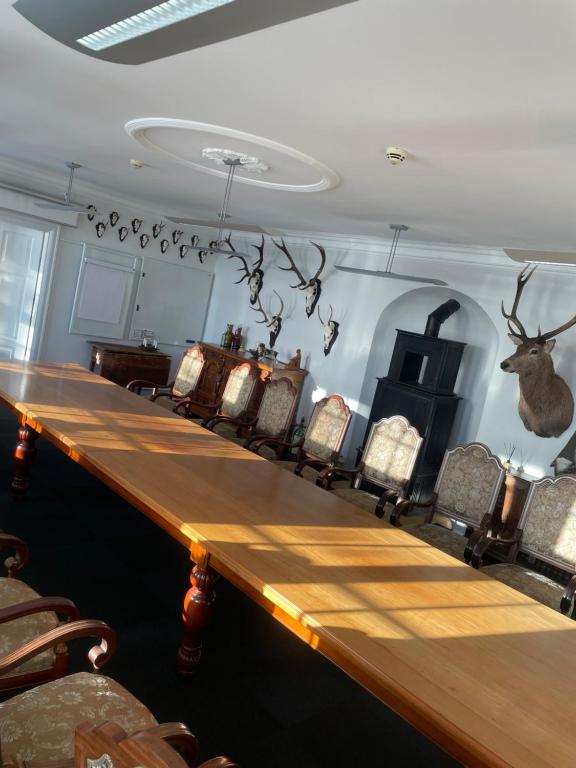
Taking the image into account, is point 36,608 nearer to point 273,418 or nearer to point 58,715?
point 58,715

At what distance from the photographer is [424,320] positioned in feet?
20.3

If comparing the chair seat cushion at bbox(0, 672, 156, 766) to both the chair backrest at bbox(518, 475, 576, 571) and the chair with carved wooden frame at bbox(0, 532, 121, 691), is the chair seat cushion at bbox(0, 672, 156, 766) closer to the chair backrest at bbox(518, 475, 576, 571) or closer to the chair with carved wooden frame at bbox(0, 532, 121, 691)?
the chair with carved wooden frame at bbox(0, 532, 121, 691)

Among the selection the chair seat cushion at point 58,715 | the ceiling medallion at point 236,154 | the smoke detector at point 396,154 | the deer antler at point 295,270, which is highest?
the ceiling medallion at point 236,154

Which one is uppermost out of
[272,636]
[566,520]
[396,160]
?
[396,160]

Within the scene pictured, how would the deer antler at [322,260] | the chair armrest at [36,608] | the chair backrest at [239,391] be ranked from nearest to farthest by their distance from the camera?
the chair armrest at [36,608] → the chair backrest at [239,391] → the deer antler at [322,260]

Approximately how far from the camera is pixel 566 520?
134 inches

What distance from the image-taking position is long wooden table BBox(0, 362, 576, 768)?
1576 millimetres

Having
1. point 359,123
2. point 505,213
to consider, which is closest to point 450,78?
point 359,123

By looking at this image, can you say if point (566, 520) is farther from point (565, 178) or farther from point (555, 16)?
point (555, 16)

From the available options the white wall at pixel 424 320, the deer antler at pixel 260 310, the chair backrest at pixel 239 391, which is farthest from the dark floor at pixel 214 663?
the deer antler at pixel 260 310

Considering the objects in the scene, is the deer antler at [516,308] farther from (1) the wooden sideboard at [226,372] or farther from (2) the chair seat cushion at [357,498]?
(1) the wooden sideboard at [226,372]

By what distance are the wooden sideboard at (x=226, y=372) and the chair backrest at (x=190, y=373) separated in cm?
74

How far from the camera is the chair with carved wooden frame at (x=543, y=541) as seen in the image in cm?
316

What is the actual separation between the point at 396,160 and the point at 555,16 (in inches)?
56.5
